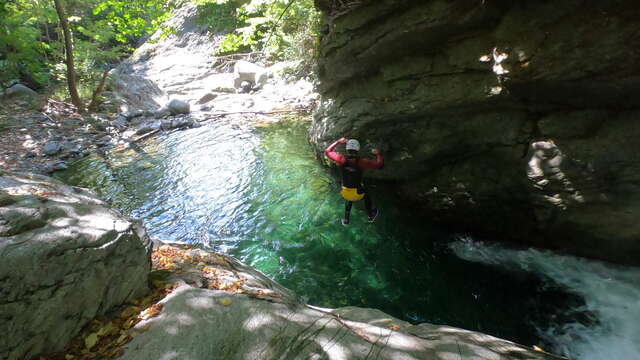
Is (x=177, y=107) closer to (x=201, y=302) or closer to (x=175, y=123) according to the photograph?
(x=175, y=123)

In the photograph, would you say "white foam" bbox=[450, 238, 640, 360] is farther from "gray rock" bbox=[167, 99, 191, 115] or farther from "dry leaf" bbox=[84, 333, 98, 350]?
"gray rock" bbox=[167, 99, 191, 115]

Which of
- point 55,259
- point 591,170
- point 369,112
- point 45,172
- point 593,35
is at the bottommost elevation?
point 45,172

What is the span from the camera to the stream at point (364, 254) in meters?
5.22

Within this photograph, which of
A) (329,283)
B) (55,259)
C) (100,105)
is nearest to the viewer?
(55,259)

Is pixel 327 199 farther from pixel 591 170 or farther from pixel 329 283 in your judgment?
pixel 591 170

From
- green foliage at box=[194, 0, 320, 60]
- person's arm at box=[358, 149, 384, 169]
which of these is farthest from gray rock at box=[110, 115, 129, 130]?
person's arm at box=[358, 149, 384, 169]

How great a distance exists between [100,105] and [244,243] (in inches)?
682

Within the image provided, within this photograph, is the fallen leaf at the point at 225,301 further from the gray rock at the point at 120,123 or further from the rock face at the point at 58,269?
the gray rock at the point at 120,123

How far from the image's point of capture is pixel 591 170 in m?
5.15

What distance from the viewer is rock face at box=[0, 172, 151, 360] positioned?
9.32 feet

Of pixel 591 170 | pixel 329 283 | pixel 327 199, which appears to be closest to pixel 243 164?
pixel 327 199

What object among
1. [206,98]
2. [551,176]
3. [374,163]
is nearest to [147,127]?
[206,98]

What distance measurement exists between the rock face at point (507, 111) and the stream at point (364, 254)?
0.67m

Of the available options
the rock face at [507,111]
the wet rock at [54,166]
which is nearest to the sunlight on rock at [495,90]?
the rock face at [507,111]
